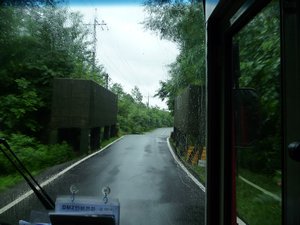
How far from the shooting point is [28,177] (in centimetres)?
187

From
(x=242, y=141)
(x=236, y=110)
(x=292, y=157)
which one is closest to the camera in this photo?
(x=292, y=157)

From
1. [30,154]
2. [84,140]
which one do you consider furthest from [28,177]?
[84,140]

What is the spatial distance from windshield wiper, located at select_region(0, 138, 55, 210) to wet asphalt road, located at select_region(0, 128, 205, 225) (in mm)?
29

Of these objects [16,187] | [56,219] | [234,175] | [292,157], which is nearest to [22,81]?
[16,187]

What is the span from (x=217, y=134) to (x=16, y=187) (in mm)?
973

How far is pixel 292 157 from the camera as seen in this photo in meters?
1.05

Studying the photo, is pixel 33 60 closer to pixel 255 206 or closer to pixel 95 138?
pixel 95 138

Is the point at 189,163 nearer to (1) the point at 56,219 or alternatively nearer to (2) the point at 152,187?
(2) the point at 152,187

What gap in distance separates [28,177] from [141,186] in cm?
54

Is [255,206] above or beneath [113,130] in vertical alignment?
beneath

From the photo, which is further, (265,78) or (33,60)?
(33,60)

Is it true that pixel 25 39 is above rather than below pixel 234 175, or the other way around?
above

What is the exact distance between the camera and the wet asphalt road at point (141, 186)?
6.32ft

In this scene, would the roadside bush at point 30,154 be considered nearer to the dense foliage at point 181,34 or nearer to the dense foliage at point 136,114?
the dense foliage at point 136,114
